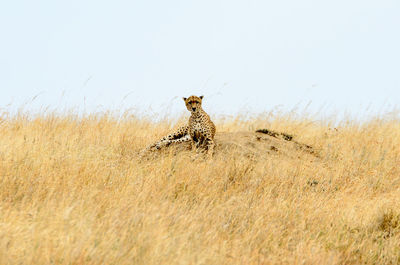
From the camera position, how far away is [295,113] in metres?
11.9

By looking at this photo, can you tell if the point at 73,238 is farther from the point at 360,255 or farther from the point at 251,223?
the point at 360,255

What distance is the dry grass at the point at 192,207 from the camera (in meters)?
4.05

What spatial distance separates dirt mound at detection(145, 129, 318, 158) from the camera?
26.2 feet

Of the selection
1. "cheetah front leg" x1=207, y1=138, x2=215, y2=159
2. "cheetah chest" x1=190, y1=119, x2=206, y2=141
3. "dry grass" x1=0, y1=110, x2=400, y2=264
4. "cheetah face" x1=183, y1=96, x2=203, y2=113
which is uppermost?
"cheetah face" x1=183, y1=96, x2=203, y2=113

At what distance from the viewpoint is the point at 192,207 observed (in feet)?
17.9

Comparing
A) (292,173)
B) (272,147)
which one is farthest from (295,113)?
(292,173)

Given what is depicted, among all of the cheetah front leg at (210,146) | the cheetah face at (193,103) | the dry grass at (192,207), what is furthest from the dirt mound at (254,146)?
the cheetah face at (193,103)

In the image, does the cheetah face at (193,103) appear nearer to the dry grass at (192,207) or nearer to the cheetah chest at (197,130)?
the cheetah chest at (197,130)

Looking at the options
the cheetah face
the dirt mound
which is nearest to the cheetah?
the cheetah face

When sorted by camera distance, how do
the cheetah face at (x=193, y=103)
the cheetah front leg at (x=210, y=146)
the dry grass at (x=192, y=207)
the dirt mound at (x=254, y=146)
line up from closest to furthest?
the dry grass at (x=192, y=207)
the cheetah front leg at (x=210, y=146)
the dirt mound at (x=254, y=146)
the cheetah face at (x=193, y=103)

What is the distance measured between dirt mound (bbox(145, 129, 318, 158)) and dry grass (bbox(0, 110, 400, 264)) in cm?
18

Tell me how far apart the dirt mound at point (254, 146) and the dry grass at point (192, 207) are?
18 centimetres

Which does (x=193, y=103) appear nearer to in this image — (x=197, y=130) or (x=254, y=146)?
(x=197, y=130)

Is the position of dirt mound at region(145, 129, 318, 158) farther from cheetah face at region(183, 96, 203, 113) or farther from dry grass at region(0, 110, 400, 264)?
cheetah face at region(183, 96, 203, 113)
